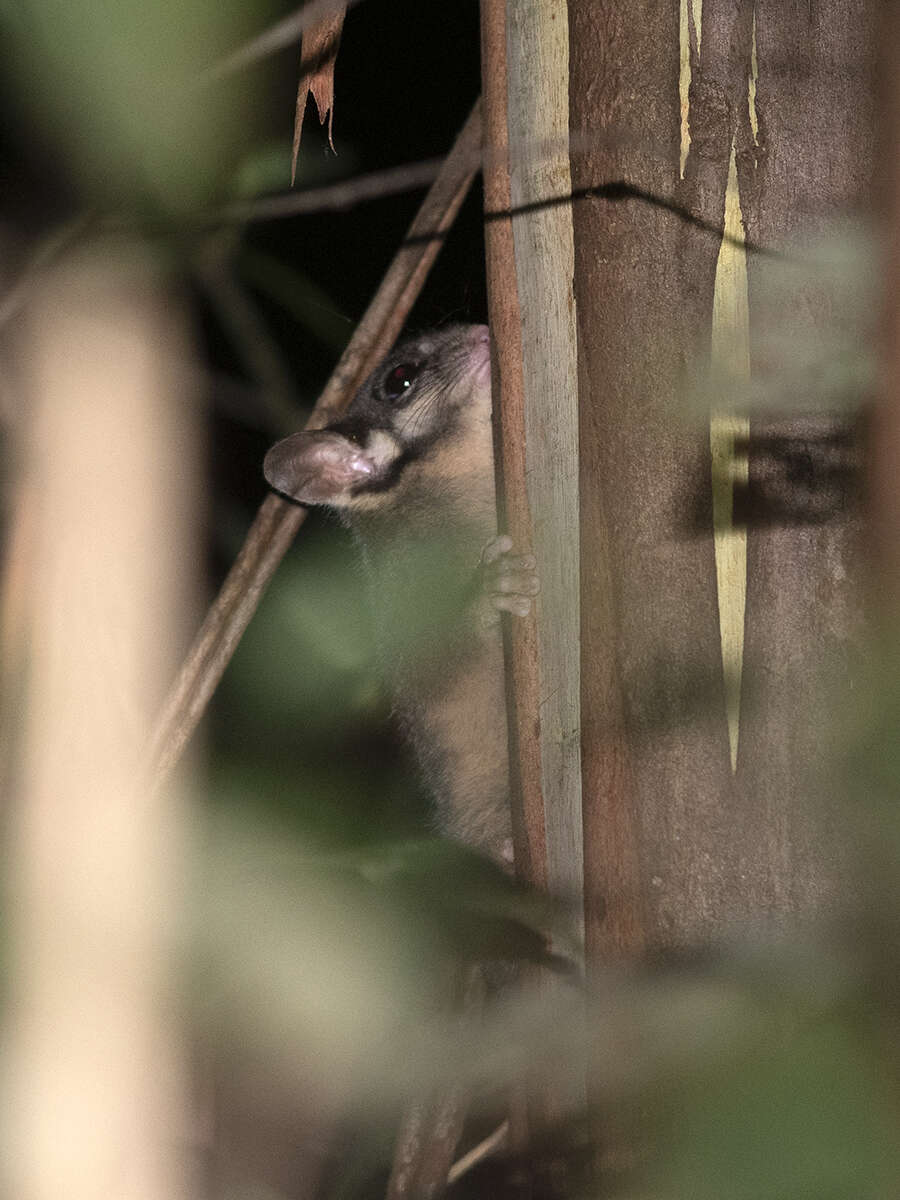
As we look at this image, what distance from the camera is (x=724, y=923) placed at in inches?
56.1

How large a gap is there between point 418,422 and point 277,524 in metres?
0.88

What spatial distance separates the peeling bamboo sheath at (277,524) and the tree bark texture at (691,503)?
0.61 m

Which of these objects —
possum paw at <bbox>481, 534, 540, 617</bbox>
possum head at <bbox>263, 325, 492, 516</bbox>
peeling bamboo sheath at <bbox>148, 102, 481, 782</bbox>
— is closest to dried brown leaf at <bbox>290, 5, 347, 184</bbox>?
peeling bamboo sheath at <bbox>148, 102, 481, 782</bbox>

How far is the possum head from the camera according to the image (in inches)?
133

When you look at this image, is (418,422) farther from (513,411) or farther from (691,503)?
(691,503)

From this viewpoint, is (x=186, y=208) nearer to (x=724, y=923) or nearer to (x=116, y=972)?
(x=116, y=972)

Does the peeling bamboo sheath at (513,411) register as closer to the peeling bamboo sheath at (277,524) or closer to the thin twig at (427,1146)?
the peeling bamboo sheath at (277,524)

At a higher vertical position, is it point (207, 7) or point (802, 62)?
point (207, 7)

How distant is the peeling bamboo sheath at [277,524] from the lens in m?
2.26

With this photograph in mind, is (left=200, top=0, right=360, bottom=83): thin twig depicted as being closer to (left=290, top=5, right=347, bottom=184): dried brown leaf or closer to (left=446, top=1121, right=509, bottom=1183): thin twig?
(left=290, top=5, right=347, bottom=184): dried brown leaf

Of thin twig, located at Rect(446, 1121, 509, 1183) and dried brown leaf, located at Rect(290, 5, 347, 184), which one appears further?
thin twig, located at Rect(446, 1121, 509, 1183)

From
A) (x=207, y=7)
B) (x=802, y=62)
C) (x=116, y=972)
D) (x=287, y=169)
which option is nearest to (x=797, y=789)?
(x=116, y=972)

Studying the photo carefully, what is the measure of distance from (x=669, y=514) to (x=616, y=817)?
44 centimetres

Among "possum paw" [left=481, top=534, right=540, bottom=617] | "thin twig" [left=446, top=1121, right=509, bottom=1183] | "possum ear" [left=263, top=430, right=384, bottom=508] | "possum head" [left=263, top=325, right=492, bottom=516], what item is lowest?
"thin twig" [left=446, top=1121, right=509, bottom=1183]
